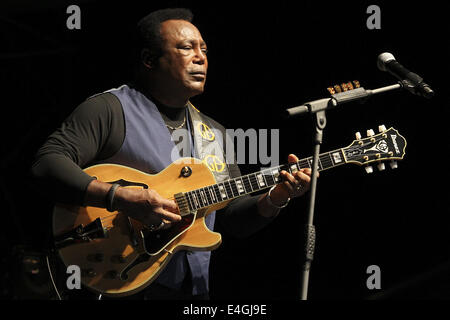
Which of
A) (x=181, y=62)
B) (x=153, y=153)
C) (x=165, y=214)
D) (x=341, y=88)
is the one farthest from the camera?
(x=181, y=62)

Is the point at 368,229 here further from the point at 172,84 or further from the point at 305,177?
the point at 172,84

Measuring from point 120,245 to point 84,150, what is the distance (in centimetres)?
52

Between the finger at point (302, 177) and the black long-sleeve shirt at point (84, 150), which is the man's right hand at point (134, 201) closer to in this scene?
the black long-sleeve shirt at point (84, 150)

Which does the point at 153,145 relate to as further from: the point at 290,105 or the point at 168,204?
the point at 290,105

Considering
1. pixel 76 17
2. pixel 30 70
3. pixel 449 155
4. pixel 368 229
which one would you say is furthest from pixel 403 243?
pixel 30 70

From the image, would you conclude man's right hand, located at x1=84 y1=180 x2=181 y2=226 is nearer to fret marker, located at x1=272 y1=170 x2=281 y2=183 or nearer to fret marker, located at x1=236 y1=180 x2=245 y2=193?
fret marker, located at x1=236 y1=180 x2=245 y2=193

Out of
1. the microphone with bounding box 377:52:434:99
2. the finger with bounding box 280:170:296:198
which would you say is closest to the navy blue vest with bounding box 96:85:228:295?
the finger with bounding box 280:170:296:198

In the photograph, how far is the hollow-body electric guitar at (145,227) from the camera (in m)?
2.38

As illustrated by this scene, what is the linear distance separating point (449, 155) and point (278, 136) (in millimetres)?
1153

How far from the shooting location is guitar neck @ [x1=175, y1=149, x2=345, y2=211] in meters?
2.56

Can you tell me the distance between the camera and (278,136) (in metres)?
3.55

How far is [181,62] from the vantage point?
279 cm

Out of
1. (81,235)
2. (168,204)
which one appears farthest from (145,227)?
(81,235)

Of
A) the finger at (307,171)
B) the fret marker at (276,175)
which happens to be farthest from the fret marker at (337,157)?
the fret marker at (276,175)
